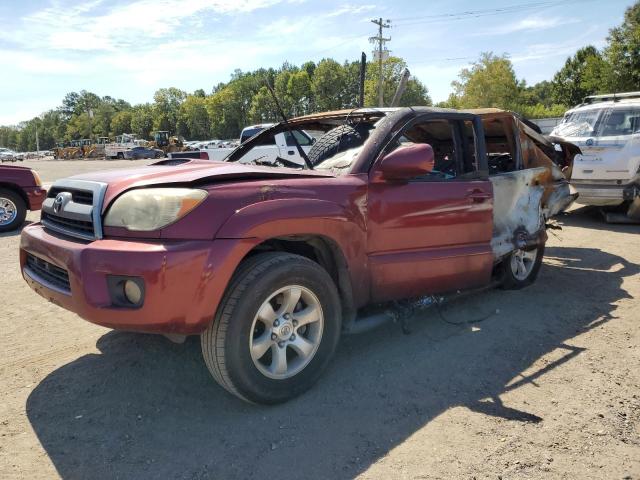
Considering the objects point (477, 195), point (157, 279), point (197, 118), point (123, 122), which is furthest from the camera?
point (123, 122)

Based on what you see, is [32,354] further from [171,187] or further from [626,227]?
[626,227]

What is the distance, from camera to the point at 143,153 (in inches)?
2024

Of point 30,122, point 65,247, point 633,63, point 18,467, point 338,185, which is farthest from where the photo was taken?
point 30,122

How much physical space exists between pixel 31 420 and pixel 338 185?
2237 mm

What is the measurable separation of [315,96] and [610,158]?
6994 cm

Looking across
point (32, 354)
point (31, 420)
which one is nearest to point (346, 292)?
point (31, 420)

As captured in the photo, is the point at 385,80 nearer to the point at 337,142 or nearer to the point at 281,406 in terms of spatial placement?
the point at 337,142

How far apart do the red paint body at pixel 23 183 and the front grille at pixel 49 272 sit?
21.8ft

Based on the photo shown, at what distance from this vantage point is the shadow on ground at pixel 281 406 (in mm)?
2391

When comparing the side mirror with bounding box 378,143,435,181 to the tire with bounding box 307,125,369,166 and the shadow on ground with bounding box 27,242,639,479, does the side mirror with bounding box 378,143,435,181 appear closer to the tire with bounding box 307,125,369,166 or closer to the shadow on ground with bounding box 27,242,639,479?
the tire with bounding box 307,125,369,166

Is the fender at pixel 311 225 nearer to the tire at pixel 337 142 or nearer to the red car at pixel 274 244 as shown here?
the red car at pixel 274 244

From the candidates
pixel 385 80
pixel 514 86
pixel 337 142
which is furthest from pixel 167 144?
pixel 337 142

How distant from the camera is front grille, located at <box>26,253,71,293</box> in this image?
8.73 feet

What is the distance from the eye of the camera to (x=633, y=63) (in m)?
30.9
